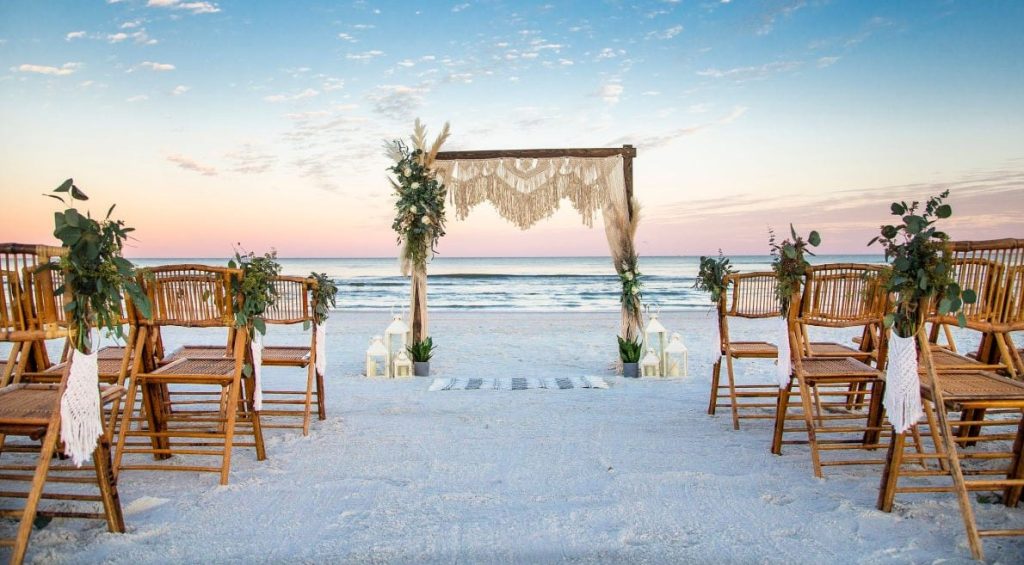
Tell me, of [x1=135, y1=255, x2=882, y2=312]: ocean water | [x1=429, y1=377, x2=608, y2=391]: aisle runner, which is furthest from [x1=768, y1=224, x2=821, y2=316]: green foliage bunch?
[x1=135, y1=255, x2=882, y2=312]: ocean water

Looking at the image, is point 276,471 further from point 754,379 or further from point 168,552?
point 754,379

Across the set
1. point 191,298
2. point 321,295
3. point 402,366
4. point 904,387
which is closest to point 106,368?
point 191,298

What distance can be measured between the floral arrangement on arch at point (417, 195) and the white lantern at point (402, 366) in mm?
1043

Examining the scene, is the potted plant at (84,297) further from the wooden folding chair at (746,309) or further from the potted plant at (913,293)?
the wooden folding chair at (746,309)

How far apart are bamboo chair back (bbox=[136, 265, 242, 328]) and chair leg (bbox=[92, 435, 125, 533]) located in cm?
86

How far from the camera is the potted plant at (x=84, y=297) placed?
2.22 metres

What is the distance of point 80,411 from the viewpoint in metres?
2.24

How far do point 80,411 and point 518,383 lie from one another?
416 centimetres

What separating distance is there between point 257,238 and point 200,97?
8.34m

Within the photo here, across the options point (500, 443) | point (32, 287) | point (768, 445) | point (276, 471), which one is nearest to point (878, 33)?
point (768, 445)

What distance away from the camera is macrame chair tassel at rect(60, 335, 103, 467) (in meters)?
2.19

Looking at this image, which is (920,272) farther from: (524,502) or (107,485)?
(107,485)

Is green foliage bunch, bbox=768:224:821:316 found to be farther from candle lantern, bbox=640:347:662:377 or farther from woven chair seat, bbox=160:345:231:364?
woven chair seat, bbox=160:345:231:364

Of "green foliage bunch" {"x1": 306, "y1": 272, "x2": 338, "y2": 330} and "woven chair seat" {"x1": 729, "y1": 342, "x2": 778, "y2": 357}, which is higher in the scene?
"green foliage bunch" {"x1": 306, "y1": 272, "x2": 338, "y2": 330}
